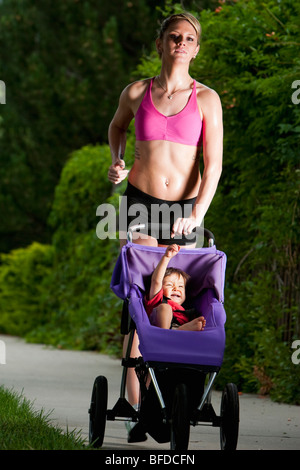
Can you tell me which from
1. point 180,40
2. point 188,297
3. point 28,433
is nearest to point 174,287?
point 188,297

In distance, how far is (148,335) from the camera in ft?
13.8

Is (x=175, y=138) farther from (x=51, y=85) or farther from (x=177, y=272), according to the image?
(x=51, y=85)

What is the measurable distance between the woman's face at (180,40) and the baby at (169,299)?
1064mm

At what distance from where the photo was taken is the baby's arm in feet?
14.3

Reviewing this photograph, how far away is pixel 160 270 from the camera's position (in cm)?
446

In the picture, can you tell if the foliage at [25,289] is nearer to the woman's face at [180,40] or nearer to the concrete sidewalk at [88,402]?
the concrete sidewalk at [88,402]

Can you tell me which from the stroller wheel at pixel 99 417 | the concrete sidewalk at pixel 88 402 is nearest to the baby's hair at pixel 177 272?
the stroller wheel at pixel 99 417

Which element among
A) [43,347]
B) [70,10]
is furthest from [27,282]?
[70,10]

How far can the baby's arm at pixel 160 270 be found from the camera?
172 inches

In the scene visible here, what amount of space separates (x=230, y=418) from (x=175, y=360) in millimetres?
446

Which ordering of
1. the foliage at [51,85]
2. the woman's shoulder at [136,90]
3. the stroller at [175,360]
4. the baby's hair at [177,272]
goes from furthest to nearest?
1. the foliage at [51,85]
2. the woman's shoulder at [136,90]
3. the baby's hair at [177,272]
4. the stroller at [175,360]

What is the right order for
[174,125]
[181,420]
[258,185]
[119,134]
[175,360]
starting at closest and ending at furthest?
[181,420] < [175,360] < [174,125] < [119,134] < [258,185]

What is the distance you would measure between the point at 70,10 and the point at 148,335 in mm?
16243
